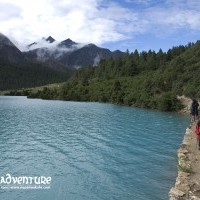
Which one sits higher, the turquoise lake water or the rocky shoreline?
the rocky shoreline

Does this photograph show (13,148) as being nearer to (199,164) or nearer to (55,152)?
(55,152)

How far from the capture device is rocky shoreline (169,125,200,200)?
2297cm

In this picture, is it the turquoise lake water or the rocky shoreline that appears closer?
the rocky shoreline

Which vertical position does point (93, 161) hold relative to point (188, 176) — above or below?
below

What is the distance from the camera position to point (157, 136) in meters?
57.3

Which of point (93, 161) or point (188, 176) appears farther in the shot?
point (93, 161)

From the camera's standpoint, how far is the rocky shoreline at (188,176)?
2297 centimetres

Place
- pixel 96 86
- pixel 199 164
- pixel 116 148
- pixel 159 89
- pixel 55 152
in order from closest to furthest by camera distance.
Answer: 1. pixel 199 164
2. pixel 55 152
3. pixel 116 148
4. pixel 159 89
5. pixel 96 86

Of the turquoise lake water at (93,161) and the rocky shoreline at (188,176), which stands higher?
the rocky shoreline at (188,176)

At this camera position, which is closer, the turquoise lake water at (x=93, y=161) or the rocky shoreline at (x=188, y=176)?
the rocky shoreline at (x=188, y=176)

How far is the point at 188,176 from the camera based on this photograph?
1056 inches

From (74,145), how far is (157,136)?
15.6 metres

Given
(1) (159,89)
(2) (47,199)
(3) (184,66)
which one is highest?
(3) (184,66)

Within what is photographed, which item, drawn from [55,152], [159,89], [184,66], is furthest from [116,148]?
[184,66]
